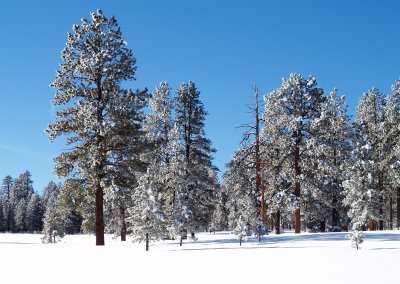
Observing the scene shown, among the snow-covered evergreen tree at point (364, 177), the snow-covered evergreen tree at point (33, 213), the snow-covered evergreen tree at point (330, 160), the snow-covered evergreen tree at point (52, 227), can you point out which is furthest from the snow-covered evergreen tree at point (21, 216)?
the snow-covered evergreen tree at point (364, 177)

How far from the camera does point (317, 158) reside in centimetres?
3331

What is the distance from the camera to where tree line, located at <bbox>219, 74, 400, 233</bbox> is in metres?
33.1

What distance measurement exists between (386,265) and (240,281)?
217 inches

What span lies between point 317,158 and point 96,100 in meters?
18.0

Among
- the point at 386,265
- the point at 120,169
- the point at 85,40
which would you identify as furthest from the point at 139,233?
Result: the point at 386,265

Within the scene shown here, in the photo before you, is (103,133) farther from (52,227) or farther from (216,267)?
(52,227)

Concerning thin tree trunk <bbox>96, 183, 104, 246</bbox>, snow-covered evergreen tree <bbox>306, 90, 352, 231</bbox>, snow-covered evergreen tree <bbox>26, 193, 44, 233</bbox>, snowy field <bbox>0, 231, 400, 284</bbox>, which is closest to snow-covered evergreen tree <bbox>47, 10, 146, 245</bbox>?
thin tree trunk <bbox>96, 183, 104, 246</bbox>

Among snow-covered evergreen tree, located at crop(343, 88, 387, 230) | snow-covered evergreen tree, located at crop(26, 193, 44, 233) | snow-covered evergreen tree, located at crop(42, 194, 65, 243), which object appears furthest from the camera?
snow-covered evergreen tree, located at crop(26, 193, 44, 233)

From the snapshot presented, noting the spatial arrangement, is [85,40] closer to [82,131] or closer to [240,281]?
[82,131]

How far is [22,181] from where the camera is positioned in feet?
452

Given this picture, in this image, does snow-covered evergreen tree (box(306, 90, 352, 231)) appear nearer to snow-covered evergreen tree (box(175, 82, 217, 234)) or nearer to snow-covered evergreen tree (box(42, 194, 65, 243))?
snow-covered evergreen tree (box(175, 82, 217, 234))

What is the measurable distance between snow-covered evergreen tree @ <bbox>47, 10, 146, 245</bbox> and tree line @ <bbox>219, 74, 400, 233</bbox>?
8.54m

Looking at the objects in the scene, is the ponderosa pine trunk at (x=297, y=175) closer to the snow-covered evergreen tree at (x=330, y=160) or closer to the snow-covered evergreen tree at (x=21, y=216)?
the snow-covered evergreen tree at (x=330, y=160)

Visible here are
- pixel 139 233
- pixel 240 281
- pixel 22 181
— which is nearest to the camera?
pixel 240 281
